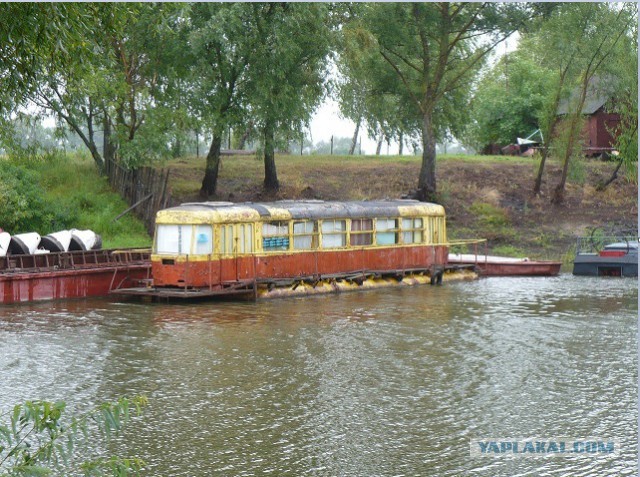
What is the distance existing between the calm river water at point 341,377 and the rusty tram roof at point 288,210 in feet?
7.53

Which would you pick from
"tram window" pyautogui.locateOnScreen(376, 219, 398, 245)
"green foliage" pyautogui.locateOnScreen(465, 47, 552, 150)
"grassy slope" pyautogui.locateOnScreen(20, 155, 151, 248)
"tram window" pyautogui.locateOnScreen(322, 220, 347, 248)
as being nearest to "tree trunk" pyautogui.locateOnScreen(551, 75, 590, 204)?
"green foliage" pyautogui.locateOnScreen(465, 47, 552, 150)

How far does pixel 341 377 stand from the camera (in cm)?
1772

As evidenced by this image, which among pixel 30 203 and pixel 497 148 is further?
pixel 497 148

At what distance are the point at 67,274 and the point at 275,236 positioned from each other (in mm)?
5559

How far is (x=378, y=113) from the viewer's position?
43031 mm

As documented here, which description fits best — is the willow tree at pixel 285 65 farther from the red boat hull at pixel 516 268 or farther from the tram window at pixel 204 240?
the tram window at pixel 204 240

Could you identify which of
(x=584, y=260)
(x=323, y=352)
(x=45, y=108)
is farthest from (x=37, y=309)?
(x=584, y=260)

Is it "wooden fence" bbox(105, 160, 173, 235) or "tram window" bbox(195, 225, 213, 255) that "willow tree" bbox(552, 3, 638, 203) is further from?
"tram window" bbox(195, 225, 213, 255)

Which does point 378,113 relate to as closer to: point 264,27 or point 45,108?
point 264,27

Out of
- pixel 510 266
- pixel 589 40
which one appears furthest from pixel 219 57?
pixel 589 40

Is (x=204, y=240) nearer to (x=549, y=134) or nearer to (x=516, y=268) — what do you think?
(x=516, y=268)

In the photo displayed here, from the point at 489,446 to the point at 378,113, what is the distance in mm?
30489

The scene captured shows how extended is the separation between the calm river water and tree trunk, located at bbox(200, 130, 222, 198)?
1317cm

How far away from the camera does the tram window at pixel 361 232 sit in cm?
3016
